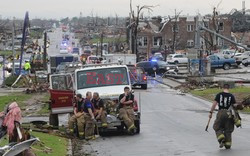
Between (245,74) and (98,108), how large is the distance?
41526 millimetres

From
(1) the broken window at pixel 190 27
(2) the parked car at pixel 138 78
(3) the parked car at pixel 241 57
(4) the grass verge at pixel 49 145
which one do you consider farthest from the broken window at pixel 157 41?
(4) the grass verge at pixel 49 145

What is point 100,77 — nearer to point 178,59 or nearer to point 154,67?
point 154,67

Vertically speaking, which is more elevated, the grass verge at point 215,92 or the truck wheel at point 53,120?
the truck wheel at point 53,120

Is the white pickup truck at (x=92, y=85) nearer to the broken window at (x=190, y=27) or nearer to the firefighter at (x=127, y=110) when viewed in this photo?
the firefighter at (x=127, y=110)

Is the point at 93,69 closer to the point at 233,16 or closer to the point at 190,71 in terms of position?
the point at 190,71

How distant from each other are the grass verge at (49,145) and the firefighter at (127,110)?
7.50 ft

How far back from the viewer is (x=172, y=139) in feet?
64.3

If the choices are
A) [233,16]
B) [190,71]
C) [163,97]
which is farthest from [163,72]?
[233,16]

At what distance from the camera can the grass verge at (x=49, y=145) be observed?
15.8 metres

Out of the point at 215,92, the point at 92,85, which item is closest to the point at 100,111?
the point at 92,85

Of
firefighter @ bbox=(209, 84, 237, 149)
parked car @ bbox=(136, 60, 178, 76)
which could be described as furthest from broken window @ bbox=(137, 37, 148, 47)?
firefighter @ bbox=(209, 84, 237, 149)

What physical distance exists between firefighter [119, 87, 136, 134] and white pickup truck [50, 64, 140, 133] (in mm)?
1186

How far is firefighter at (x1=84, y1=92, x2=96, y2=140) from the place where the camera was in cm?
2064

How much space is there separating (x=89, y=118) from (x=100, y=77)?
282cm
